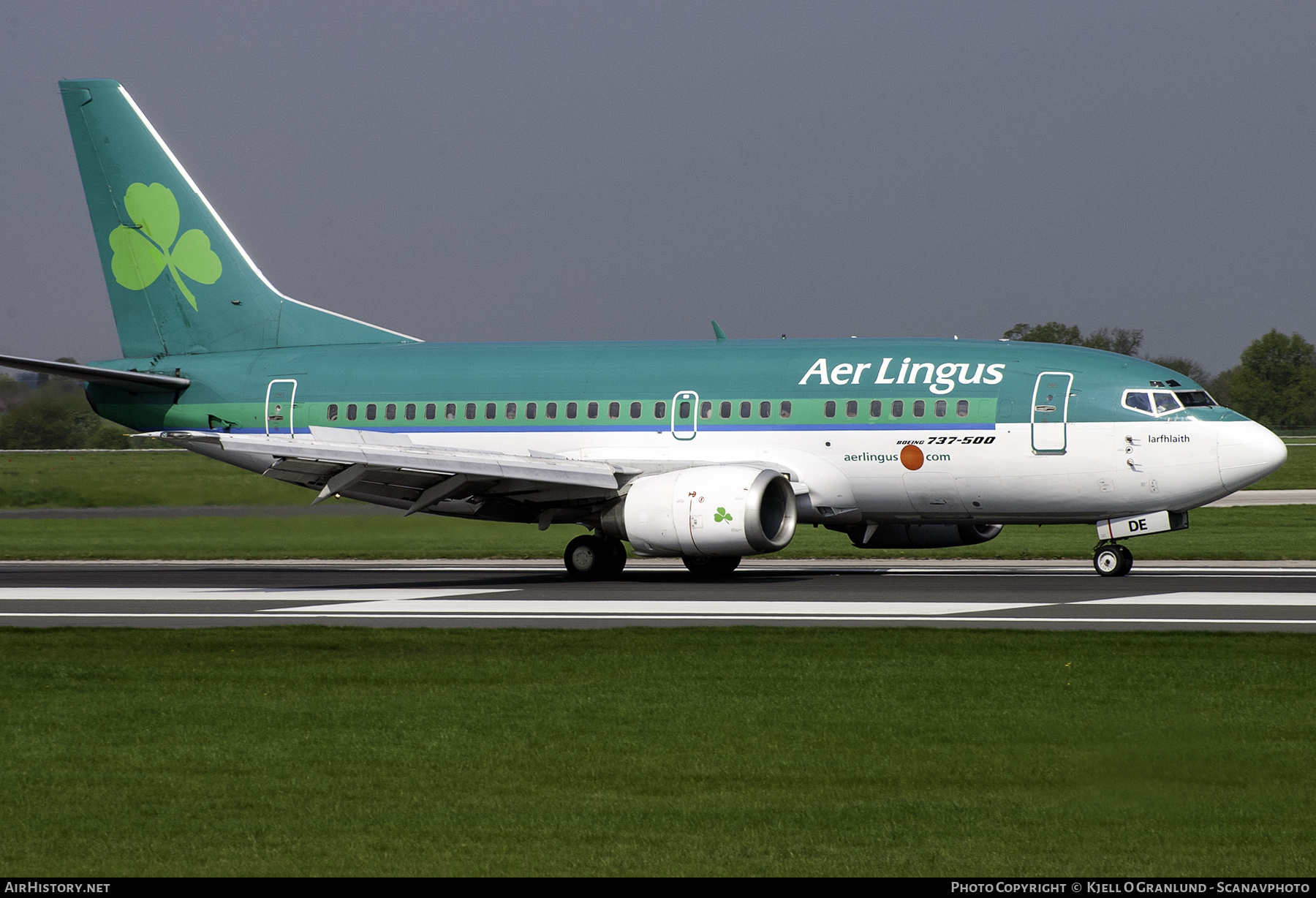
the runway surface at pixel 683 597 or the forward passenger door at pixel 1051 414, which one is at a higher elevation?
the forward passenger door at pixel 1051 414

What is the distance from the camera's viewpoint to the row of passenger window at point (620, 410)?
2780cm

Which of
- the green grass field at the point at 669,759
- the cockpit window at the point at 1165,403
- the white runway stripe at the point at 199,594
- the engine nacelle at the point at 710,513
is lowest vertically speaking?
the white runway stripe at the point at 199,594

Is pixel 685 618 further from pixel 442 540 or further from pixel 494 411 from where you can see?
pixel 442 540

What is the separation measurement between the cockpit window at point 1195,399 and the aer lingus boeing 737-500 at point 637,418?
1.4 inches

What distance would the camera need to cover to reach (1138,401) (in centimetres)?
2681

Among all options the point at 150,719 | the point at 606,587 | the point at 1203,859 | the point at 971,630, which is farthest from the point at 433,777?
the point at 606,587

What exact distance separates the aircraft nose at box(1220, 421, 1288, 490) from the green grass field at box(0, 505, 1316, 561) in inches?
288

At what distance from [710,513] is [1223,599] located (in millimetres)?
8090

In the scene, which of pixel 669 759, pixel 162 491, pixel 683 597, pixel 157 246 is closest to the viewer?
pixel 669 759

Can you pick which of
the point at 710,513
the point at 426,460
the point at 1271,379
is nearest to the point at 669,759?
the point at 710,513

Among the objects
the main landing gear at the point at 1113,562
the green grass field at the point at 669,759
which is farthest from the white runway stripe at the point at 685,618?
the main landing gear at the point at 1113,562

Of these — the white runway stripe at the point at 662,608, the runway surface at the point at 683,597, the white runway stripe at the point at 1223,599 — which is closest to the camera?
the runway surface at the point at 683,597

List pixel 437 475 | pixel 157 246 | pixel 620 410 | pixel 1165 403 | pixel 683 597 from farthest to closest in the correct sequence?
pixel 157 246, pixel 620 410, pixel 437 475, pixel 1165 403, pixel 683 597

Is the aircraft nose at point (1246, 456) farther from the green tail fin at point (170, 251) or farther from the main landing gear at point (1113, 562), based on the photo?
the green tail fin at point (170, 251)
